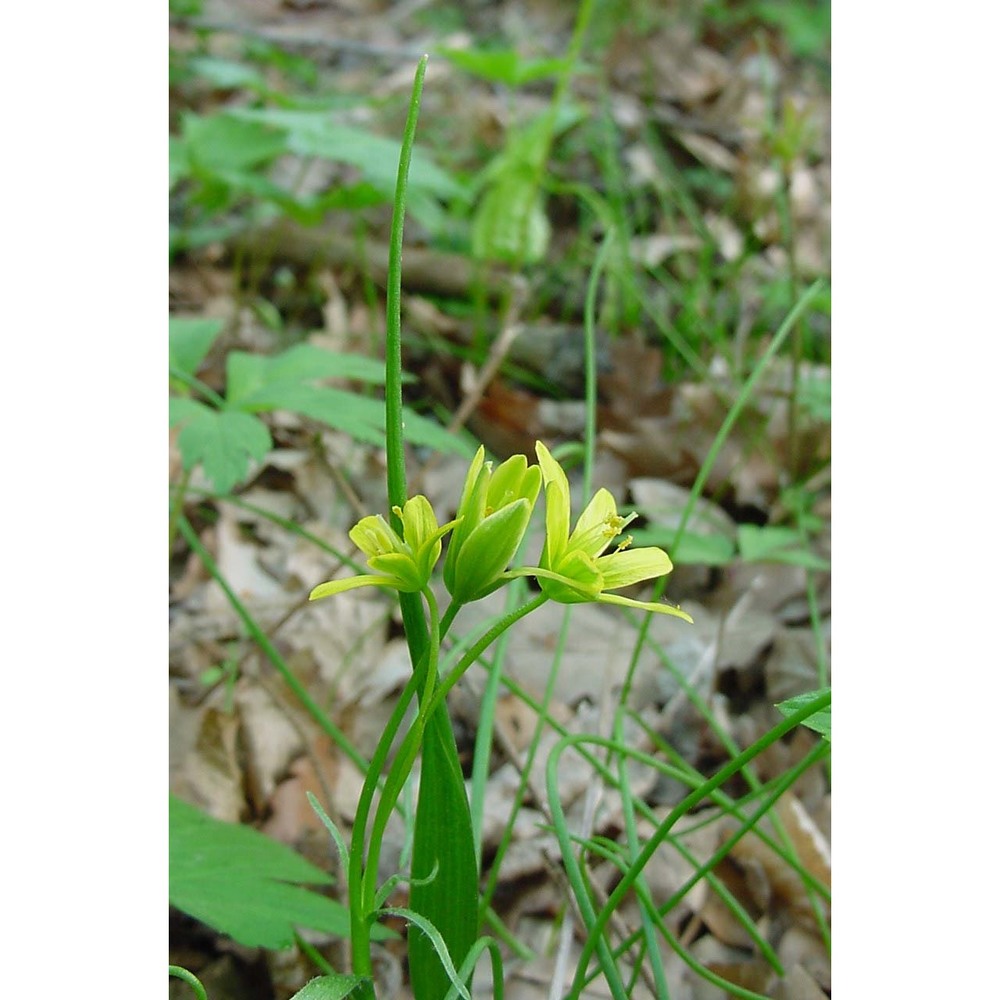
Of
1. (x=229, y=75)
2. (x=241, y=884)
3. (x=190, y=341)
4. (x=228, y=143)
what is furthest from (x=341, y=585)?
(x=229, y=75)

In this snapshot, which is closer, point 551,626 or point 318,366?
point 318,366

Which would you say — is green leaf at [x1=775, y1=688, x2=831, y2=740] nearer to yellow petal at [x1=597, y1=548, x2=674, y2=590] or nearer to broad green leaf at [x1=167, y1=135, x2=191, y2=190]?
yellow petal at [x1=597, y1=548, x2=674, y2=590]

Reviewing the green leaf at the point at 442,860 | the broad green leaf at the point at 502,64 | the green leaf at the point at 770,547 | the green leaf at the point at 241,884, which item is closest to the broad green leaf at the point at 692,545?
the green leaf at the point at 770,547

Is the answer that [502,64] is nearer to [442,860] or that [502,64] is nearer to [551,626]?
[551,626]

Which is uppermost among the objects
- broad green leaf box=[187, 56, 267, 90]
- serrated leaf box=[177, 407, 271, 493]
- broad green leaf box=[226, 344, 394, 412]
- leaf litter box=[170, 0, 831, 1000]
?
broad green leaf box=[187, 56, 267, 90]

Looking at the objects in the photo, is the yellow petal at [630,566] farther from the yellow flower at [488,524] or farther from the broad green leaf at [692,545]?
the broad green leaf at [692,545]

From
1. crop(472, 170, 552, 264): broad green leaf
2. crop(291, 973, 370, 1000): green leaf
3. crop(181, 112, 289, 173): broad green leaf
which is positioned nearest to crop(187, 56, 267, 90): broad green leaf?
crop(181, 112, 289, 173): broad green leaf
